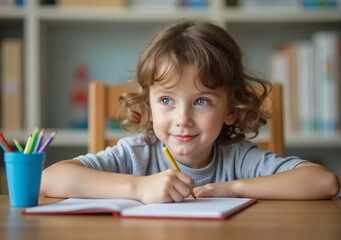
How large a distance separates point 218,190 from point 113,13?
134 centimetres

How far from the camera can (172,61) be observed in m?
1.09

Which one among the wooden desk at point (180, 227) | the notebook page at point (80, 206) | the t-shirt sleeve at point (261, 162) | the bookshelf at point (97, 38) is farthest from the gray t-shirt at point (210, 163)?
the bookshelf at point (97, 38)

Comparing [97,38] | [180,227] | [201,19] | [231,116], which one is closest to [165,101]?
[231,116]

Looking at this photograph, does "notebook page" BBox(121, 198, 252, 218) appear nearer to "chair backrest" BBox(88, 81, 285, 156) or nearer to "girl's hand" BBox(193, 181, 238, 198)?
"girl's hand" BBox(193, 181, 238, 198)


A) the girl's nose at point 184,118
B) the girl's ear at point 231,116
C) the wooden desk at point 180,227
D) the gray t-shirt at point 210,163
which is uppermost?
the girl's nose at point 184,118

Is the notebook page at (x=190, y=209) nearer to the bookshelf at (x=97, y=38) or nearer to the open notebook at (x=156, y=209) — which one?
the open notebook at (x=156, y=209)

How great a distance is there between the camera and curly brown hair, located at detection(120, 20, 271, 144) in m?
1.11

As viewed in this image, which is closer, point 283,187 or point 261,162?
point 283,187

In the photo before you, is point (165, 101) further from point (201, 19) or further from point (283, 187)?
point (201, 19)

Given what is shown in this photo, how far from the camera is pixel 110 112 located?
4.63ft

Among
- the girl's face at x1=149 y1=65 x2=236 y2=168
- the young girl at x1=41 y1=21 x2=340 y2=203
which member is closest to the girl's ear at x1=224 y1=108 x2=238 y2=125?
the young girl at x1=41 y1=21 x2=340 y2=203

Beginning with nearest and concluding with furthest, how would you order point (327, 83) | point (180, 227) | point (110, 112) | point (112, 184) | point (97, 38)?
point (180, 227) < point (112, 184) < point (110, 112) < point (327, 83) < point (97, 38)

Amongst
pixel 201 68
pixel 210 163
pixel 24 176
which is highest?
pixel 201 68

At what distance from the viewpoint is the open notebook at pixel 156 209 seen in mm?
704
